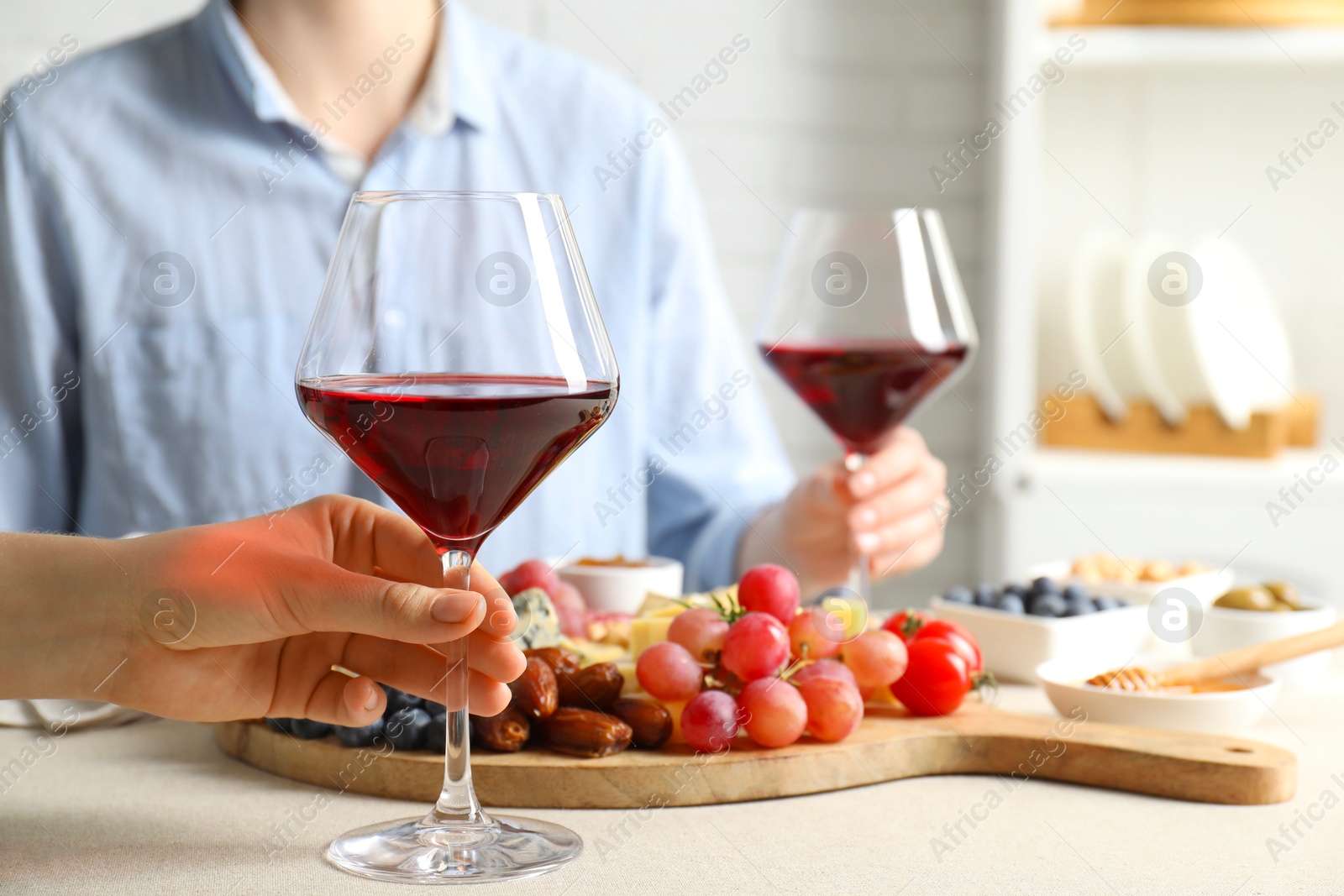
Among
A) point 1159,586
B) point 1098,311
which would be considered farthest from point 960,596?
point 1098,311

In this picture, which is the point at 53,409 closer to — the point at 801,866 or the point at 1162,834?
the point at 801,866

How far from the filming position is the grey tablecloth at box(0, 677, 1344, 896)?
572 millimetres

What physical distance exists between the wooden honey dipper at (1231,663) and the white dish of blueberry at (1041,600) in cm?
8

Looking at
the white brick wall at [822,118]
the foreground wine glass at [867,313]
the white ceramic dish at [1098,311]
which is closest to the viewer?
the foreground wine glass at [867,313]

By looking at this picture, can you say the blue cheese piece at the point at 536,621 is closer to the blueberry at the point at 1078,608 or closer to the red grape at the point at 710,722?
the red grape at the point at 710,722

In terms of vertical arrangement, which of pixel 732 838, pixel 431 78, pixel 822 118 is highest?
pixel 822 118

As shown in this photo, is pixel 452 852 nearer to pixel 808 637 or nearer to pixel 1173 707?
pixel 808 637

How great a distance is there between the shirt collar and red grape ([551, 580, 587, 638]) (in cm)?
82

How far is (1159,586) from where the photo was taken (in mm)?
1035

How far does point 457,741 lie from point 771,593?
0.28 metres

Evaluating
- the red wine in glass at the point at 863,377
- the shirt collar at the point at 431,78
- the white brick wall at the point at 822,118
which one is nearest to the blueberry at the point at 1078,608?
the red wine in glass at the point at 863,377

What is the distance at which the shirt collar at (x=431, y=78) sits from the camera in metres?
1.45

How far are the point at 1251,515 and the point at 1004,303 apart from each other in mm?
525

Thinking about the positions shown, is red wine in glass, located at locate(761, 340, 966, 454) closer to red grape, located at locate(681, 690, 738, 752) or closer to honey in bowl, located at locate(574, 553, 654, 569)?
honey in bowl, located at locate(574, 553, 654, 569)
